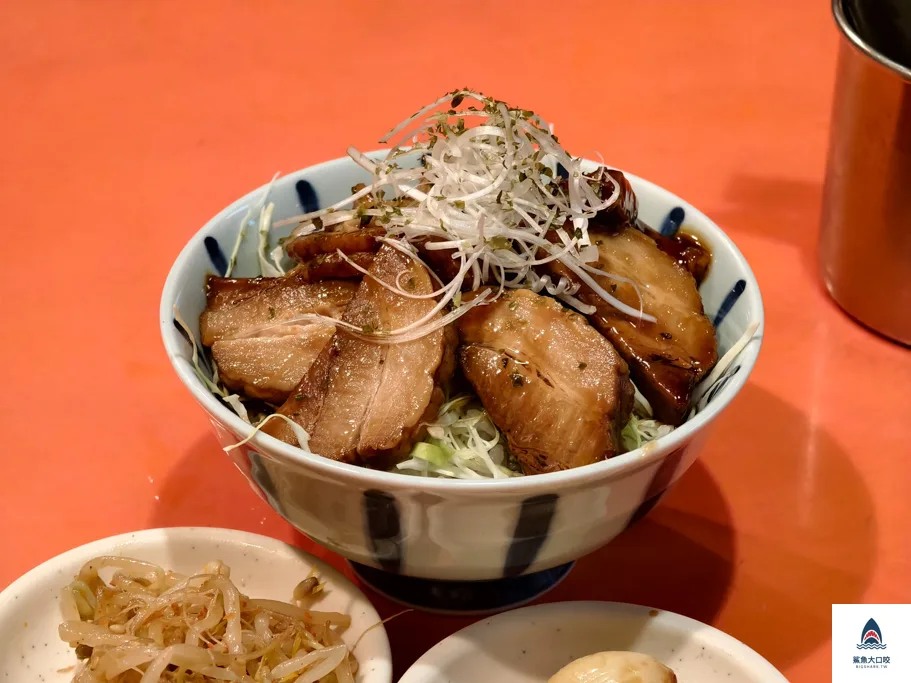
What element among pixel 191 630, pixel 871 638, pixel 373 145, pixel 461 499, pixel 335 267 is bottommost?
pixel 871 638

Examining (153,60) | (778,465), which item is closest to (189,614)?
(778,465)

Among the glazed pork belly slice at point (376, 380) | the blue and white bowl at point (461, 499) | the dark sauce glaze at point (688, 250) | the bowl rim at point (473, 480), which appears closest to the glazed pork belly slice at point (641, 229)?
the dark sauce glaze at point (688, 250)

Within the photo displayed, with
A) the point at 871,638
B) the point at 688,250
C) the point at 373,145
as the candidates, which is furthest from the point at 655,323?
the point at 373,145

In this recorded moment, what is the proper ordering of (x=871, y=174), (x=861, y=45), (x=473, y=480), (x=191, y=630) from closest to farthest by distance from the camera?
1. (x=473, y=480)
2. (x=191, y=630)
3. (x=861, y=45)
4. (x=871, y=174)

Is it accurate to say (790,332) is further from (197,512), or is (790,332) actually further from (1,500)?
(1,500)

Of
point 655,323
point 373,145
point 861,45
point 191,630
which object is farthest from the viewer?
point 373,145

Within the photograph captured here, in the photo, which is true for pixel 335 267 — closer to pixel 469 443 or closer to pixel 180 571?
pixel 469 443

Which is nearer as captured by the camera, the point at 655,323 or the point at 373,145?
the point at 655,323

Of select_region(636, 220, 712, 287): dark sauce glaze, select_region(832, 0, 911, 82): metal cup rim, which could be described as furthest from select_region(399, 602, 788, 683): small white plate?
select_region(832, 0, 911, 82): metal cup rim

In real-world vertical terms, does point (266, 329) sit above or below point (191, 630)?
above
